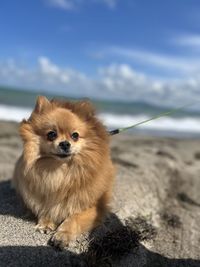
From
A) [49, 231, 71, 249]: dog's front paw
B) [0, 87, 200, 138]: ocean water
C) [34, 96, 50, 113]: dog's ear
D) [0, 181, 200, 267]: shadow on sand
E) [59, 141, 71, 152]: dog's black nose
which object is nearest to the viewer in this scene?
[0, 181, 200, 267]: shadow on sand

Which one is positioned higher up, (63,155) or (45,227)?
(63,155)

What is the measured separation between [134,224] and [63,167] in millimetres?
1162

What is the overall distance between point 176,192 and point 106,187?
2.52 m

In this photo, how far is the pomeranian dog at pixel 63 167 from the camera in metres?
4.64

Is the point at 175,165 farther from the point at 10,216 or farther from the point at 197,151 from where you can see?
the point at 10,216

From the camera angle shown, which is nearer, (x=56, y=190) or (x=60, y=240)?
(x=60, y=240)

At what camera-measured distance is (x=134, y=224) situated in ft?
17.7

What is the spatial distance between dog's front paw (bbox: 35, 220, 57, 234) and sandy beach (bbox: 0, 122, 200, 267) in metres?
0.06

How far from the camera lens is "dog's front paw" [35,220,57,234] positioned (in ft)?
15.3

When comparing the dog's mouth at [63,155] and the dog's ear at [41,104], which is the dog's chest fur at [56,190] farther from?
the dog's ear at [41,104]

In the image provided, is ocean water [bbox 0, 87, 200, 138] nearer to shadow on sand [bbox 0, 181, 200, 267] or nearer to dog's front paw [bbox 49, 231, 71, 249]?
shadow on sand [bbox 0, 181, 200, 267]

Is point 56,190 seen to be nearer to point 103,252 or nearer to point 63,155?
point 63,155

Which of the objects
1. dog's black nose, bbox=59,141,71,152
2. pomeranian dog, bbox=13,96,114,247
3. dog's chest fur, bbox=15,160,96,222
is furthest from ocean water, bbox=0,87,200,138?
dog's black nose, bbox=59,141,71,152

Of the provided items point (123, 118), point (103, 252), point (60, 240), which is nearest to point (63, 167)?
point (60, 240)
